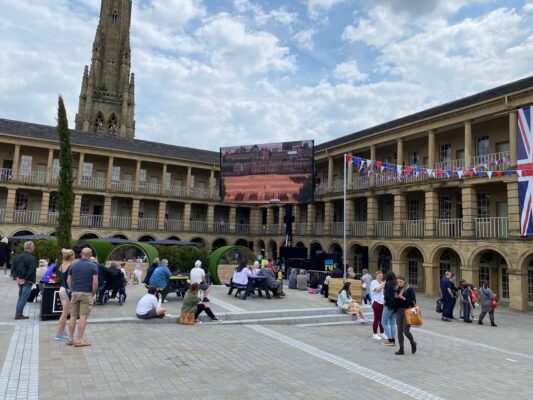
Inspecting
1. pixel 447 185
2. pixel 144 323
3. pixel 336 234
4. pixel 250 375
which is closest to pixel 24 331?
pixel 144 323

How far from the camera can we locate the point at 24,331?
8.45 metres

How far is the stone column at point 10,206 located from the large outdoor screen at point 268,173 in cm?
1544

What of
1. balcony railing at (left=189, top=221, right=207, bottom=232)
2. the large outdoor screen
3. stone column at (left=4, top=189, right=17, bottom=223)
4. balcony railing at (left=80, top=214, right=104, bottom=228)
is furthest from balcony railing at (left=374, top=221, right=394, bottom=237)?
stone column at (left=4, top=189, right=17, bottom=223)

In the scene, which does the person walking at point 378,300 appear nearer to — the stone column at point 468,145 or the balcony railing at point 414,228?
the stone column at point 468,145

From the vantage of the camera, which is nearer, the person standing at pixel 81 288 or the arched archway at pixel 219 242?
the person standing at pixel 81 288

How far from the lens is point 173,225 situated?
36812mm

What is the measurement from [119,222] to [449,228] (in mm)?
25292

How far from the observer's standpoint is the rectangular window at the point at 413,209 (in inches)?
1098

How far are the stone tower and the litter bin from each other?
51338mm

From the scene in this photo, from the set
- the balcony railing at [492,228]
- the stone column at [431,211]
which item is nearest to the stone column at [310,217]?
the stone column at [431,211]

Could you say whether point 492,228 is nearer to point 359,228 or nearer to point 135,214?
point 359,228

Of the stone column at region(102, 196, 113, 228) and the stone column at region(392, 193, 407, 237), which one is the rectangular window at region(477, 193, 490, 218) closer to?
the stone column at region(392, 193, 407, 237)

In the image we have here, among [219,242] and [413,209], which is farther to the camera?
[219,242]

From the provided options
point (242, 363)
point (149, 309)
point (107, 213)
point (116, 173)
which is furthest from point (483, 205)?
point (116, 173)
